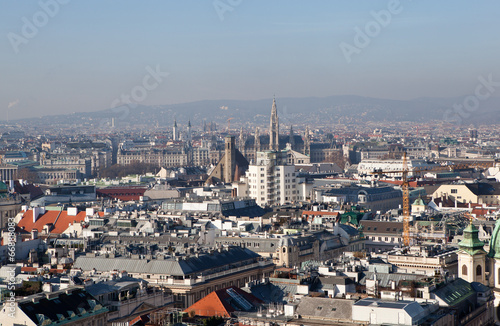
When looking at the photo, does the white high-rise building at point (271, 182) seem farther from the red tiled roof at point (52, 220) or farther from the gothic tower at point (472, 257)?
the gothic tower at point (472, 257)

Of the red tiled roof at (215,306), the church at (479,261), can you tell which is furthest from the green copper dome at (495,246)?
the red tiled roof at (215,306)

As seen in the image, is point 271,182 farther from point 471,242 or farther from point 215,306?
point 215,306

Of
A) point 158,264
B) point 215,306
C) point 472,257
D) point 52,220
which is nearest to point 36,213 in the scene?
point 52,220

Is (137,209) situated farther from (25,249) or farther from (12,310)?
(12,310)

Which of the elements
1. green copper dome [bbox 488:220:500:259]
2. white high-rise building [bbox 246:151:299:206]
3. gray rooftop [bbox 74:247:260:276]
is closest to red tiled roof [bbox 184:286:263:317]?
gray rooftop [bbox 74:247:260:276]

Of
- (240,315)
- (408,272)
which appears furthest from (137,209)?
(240,315)

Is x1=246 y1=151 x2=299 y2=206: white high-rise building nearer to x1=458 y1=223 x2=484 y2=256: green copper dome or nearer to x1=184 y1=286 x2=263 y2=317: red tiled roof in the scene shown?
x1=458 y1=223 x2=484 y2=256: green copper dome
